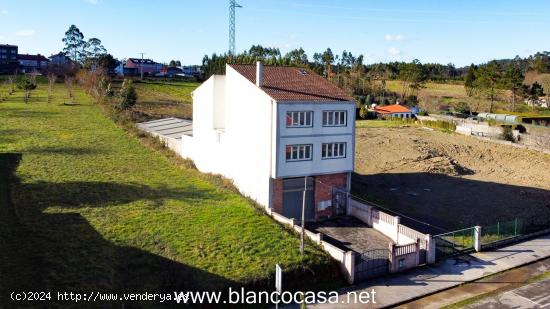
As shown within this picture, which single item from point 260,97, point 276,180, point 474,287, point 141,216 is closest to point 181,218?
point 141,216

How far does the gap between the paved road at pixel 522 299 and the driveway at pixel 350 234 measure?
6450mm

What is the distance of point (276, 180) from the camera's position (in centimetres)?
3112

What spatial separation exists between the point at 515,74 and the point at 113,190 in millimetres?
74736

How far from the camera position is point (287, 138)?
30641mm

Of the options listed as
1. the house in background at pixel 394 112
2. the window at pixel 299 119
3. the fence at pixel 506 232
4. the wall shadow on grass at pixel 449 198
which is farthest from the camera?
the house in background at pixel 394 112

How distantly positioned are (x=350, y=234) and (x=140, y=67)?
4661 inches

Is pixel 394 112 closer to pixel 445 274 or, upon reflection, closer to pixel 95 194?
pixel 445 274

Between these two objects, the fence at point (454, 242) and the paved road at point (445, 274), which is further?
the fence at point (454, 242)

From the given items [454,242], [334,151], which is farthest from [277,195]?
[454,242]

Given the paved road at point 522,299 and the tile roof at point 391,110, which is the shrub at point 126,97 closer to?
the tile roof at point 391,110

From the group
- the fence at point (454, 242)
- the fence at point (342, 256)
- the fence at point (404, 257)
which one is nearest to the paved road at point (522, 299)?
the fence at point (404, 257)

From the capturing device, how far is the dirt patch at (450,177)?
118 ft

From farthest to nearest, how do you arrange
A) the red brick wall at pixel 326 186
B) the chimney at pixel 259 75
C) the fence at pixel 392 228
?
the red brick wall at pixel 326 186
the chimney at pixel 259 75
the fence at pixel 392 228

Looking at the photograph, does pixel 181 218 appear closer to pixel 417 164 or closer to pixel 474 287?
pixel 474 287
